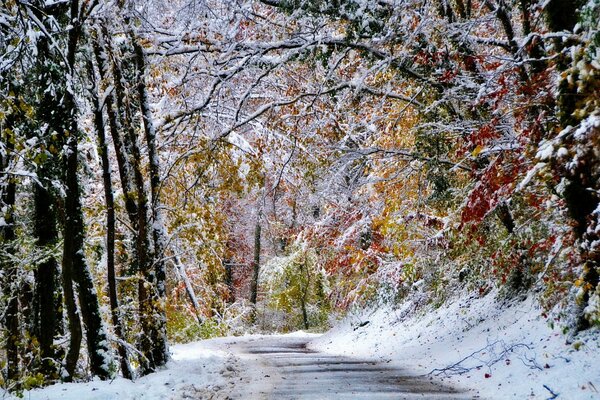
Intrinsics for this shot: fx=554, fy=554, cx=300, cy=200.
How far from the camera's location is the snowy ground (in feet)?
25.4

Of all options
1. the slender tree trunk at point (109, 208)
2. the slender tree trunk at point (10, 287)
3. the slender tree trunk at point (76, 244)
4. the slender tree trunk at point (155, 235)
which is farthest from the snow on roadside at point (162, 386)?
the slender tree trunk at point (10, 287)

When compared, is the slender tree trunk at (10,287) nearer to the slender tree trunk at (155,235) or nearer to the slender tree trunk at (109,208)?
the slender tree trunk at (109,208)

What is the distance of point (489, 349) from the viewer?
399 inches

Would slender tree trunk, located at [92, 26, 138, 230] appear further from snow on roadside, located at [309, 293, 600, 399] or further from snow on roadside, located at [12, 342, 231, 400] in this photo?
snow on roadside, located at [309, 293, 600, 399]

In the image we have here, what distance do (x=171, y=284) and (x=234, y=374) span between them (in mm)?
11431

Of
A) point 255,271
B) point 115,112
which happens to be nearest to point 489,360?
point 115,112

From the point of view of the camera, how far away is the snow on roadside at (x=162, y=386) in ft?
27.6

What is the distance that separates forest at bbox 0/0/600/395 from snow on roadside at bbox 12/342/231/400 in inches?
19.2

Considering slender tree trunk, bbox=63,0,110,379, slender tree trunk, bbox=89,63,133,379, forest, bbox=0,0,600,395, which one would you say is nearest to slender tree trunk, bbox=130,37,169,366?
forest, bbox=0,0,600,395

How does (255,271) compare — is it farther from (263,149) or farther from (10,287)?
(10,287)

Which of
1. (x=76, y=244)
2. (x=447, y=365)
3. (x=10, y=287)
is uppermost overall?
(x=76, y=244)

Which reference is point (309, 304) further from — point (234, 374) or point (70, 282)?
point (70, 282)

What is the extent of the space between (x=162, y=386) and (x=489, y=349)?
588 cm

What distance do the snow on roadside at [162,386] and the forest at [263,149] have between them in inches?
19.2
